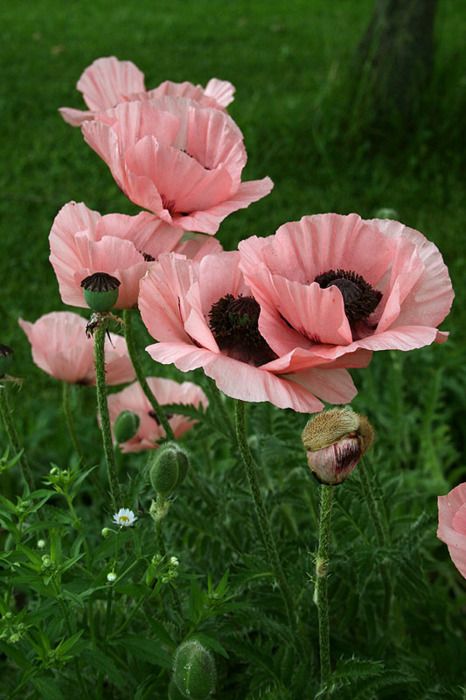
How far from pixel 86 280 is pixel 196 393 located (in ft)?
2.69

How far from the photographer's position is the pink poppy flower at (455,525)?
120 centimetres

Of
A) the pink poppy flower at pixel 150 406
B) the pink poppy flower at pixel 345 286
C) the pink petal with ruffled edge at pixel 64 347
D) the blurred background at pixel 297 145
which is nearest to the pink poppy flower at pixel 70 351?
the pink petal with ruffled edge at pixel 64 347

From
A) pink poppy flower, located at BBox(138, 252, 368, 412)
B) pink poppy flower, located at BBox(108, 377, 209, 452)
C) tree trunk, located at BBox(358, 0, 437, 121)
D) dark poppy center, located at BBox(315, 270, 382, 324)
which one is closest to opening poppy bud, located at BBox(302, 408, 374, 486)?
pink poppy flower, located at BBox(138, 252, 368, 412)

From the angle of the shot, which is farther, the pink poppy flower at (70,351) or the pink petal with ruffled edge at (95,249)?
the pink poppy flower at (70,351)

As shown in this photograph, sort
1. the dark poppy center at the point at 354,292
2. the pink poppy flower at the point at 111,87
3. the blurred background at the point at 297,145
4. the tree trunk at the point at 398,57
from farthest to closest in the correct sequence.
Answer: the tree trunk at the point at 398,57 → the blurred background at the point at 297,145 → the pink poppy flower at the point at 111,87 → the dark poppy center at the point at 354,292

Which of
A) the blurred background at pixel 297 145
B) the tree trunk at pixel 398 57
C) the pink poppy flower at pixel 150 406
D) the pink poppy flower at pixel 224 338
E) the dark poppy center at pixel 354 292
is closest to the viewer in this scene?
the pink poppy flower at pixel 224 338

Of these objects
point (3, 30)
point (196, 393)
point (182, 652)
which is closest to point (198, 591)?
point (182, 652)

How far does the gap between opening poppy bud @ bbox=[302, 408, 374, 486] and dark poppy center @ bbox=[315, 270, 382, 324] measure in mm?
137

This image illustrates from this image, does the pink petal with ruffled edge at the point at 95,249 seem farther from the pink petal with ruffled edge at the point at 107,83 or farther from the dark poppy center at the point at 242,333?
the pink petal with ruffled edge at the point at 107,83

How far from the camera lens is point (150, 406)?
2064 millimetres

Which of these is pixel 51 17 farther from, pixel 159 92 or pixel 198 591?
pixel 198 591

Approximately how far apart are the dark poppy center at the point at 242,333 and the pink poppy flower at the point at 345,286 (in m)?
0.05

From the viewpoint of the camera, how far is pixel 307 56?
659 centimetres

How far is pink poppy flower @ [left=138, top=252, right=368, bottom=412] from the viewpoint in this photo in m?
1.16
